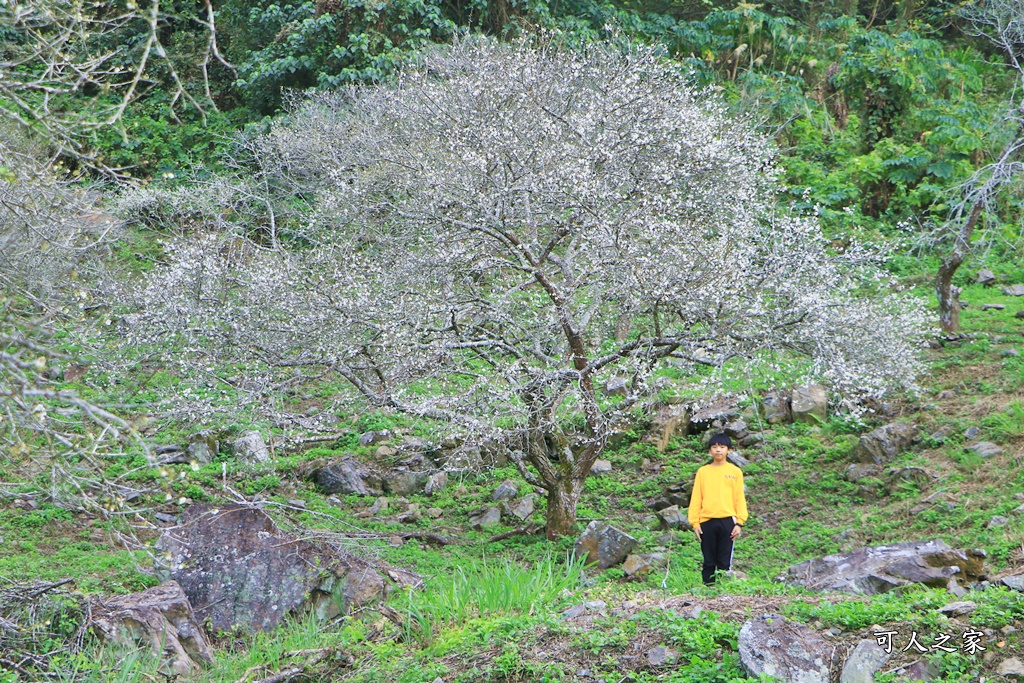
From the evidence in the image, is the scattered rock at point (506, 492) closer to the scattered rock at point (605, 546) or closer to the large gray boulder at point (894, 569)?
the scattered rock at point (605, 546)

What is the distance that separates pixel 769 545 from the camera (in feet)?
25.4

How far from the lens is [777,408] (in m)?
10.3

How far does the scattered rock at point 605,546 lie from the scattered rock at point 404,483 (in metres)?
2.58

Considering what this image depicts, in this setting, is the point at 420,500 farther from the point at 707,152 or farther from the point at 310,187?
the point at 310,187

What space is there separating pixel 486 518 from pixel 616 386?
2.19 m

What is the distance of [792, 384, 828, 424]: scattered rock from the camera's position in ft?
33.4

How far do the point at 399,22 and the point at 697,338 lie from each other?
11.6m

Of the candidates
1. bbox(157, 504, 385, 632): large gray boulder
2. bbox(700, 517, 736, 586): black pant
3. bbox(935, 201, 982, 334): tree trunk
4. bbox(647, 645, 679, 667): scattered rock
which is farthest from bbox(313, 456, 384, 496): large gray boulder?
bbox(935, 201, 982, 334): tree trunk

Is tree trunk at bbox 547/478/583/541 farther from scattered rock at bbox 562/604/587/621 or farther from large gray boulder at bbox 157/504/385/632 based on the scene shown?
scattered rock at bbox 562/604/587/621

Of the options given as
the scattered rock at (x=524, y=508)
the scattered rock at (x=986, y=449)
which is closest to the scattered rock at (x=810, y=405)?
the scattered rock at (x=986, y=449)

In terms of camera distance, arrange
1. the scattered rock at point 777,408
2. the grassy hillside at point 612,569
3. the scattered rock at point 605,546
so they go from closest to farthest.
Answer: the grassy hillside at point 612,569
the scattered rock at point 605,546
the scattered rock at point 777,408

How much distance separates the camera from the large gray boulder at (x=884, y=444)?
8.89m

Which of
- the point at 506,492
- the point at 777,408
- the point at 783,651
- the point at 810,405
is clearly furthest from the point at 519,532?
the point at 783,651

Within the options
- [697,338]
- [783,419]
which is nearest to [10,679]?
[697,338]
